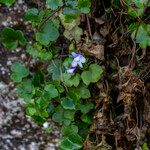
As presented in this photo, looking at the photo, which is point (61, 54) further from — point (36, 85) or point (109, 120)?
point (109, 120)

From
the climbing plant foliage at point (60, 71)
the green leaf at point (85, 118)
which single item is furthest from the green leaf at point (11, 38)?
the green leaf at point (85, 118)

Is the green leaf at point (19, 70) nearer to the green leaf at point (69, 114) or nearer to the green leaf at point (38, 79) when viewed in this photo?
the green leaf at point (38, 79)

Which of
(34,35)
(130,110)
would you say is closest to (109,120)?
(130,110)

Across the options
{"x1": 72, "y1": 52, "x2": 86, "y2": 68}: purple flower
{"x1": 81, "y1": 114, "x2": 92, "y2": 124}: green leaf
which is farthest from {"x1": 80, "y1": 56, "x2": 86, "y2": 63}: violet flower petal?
{"x1": 81, "y1": 114, "x2": 92, "y2": 124}: green leaf

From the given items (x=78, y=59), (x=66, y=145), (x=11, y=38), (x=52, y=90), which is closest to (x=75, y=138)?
(x=66, y=145)

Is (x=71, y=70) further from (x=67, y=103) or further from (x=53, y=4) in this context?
(x=53, y=4)

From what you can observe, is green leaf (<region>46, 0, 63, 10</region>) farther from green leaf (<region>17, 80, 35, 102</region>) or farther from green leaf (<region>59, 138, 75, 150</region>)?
green leaf (<region>59, 138, 75, 150</region>)
